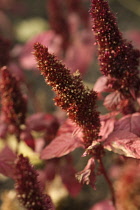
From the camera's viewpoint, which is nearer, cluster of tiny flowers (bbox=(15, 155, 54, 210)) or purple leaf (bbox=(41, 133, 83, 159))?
cluster of tiny flowers (bbox=(15, 155, 54, 210))

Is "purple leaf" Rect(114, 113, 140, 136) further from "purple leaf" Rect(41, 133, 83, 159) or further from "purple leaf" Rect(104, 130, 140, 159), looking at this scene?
"purple leaf" Rect(41, 133, 83, 159)

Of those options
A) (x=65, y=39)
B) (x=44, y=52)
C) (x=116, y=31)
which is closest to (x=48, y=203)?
(x=44, y=52)

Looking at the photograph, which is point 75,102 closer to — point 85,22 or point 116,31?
point 116,31

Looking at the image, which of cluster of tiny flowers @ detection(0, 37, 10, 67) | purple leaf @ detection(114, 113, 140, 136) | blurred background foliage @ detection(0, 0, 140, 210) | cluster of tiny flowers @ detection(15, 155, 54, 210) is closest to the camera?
cluster of tiny flowers @ detection(15, 155, 54, 210)

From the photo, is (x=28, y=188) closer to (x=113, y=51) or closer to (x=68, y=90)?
(x=68, y=90)

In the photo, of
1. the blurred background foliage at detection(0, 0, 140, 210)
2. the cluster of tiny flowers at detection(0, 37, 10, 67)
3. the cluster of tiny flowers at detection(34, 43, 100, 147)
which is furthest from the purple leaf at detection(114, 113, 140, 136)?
the blurred background foliage at detection(0, 0, 140, 210)

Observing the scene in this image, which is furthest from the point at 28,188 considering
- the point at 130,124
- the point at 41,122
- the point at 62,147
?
the point at 41,122
